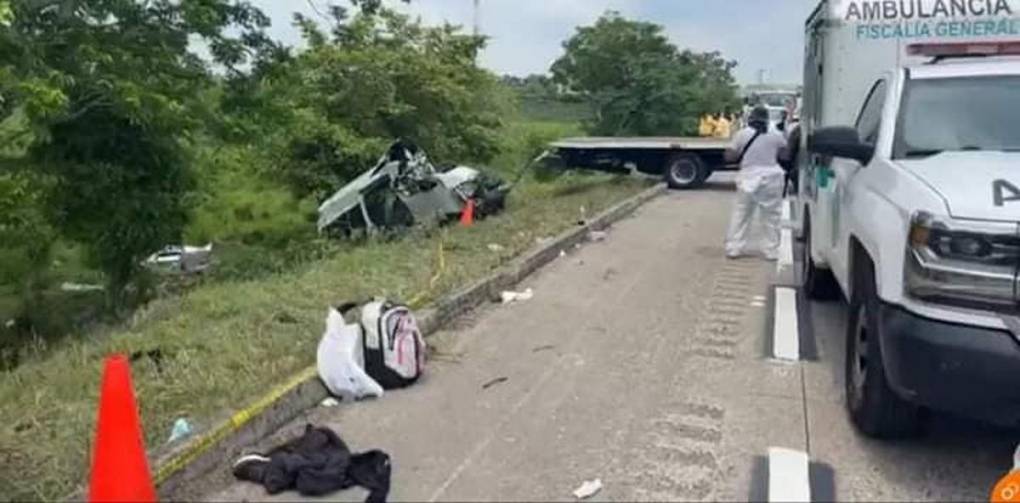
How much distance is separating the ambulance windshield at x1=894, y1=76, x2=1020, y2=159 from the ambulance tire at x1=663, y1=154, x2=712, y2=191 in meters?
16.2

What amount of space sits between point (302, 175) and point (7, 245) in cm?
635

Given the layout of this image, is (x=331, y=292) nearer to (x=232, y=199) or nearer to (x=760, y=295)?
(x=760, y=295)

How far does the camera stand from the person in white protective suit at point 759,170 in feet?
34.8

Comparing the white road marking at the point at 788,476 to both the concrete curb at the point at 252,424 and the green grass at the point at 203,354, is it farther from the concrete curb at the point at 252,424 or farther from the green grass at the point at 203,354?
the green grass at the point at 203,354

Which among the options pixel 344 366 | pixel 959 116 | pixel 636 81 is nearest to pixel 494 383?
pixel 344 366

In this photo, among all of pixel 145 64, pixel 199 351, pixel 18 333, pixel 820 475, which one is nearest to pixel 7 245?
pixel 18 333

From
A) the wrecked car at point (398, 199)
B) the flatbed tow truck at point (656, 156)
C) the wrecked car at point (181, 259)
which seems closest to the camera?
the wrecked car at point (398, 199)

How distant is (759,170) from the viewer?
35.2 ft

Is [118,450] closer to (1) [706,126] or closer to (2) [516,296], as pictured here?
(2) [516,296]

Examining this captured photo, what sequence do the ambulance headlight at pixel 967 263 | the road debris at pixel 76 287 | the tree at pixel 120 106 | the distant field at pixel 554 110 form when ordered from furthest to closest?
the distant field at pixel 554 110
the road debris at pixel 76 287
the tree at pixel 120 106
the ambulance headlight at pixel 967 263

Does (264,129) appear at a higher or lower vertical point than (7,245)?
higher

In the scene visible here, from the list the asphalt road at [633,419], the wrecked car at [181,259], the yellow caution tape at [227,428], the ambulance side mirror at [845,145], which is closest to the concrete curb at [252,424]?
the yellow caution tape at [227,428]

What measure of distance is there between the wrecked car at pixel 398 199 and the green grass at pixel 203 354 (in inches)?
147

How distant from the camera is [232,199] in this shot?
88.5 feet
